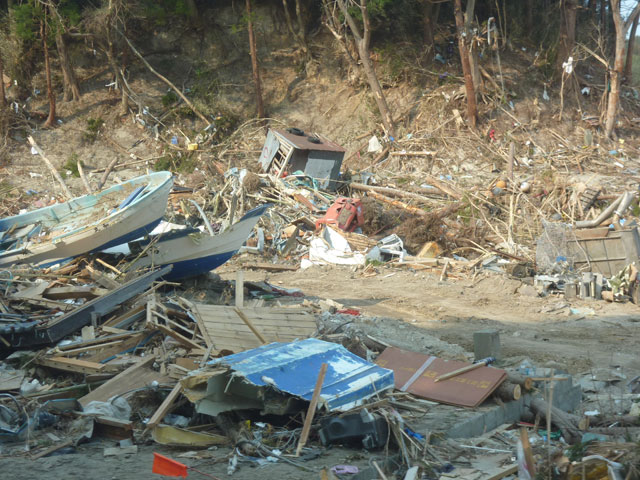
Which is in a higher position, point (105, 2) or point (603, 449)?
point (105, 2)

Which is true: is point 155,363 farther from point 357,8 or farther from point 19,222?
point 357,8

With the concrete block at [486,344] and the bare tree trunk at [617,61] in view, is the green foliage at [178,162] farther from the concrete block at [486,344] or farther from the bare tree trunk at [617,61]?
the concrete block at [486,344]

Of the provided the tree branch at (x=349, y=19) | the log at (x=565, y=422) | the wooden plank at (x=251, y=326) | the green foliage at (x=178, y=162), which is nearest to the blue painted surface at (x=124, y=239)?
the wooden plank at (x=251, y=326)

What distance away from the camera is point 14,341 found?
6891 millimetres

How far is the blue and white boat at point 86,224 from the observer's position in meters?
10.2

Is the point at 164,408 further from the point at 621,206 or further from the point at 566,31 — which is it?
the point at 566,31

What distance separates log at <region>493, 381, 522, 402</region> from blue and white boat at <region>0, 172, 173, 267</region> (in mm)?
6767

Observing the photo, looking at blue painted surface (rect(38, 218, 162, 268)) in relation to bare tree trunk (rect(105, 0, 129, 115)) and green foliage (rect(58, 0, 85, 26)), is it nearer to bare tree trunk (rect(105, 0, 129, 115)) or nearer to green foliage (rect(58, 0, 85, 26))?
bare tree trunk (rect(105, 0, 129, 115))

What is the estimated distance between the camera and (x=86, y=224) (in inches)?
439

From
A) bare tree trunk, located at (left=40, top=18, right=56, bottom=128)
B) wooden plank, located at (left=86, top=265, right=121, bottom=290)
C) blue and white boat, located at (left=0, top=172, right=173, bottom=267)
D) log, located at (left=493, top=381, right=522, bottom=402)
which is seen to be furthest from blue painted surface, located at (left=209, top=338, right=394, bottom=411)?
bare tree trunk, located at (left=40, top=18, right=56, bottom=128)

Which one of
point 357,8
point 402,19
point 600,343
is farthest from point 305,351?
point 402,19

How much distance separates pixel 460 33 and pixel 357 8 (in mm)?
3639

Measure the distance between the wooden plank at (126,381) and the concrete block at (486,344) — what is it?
3.41 m

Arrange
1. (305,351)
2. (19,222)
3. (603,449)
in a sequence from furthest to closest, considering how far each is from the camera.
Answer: (19,222)
(305,351)
(603,449)
